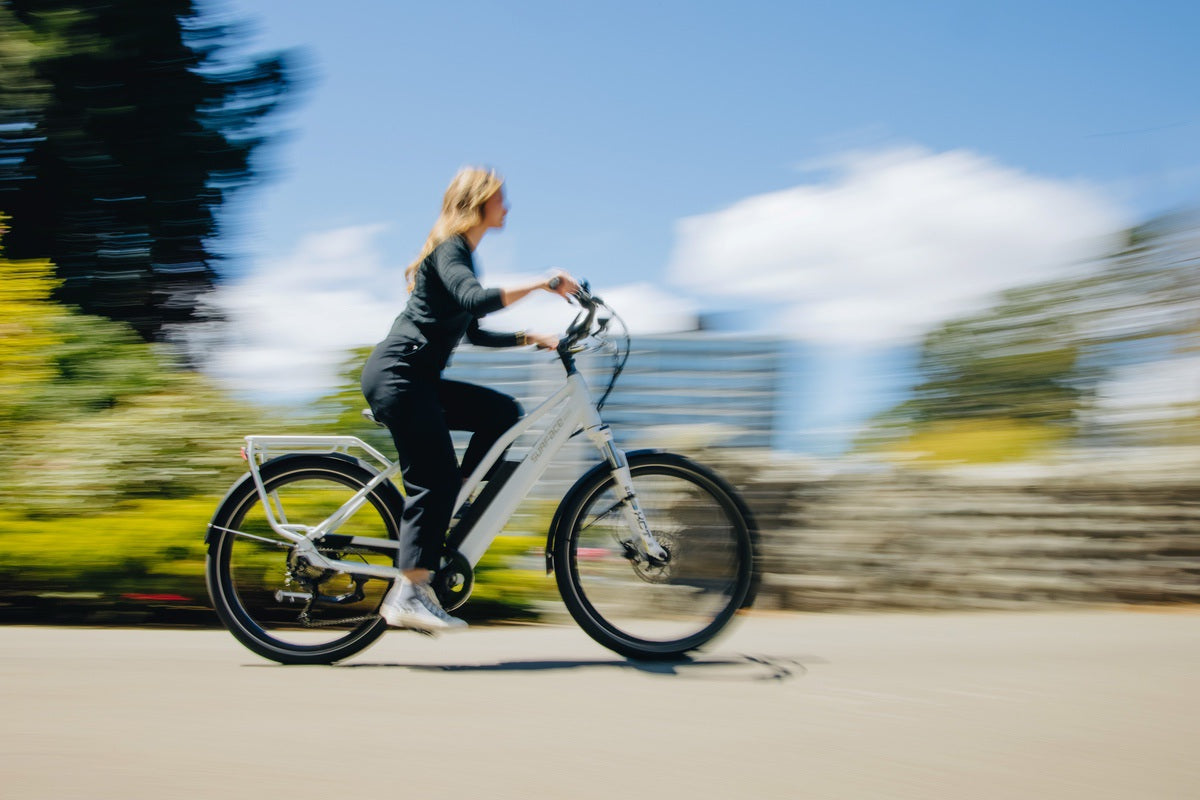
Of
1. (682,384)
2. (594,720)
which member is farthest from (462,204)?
(682,384)

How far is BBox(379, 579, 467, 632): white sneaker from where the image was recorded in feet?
11.2

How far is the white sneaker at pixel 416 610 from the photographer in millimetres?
3404

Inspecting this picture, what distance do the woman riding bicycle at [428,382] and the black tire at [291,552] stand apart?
19 cm

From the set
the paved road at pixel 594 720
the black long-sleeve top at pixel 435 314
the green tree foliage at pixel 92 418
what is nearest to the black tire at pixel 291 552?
the paved road at pixel 594 720

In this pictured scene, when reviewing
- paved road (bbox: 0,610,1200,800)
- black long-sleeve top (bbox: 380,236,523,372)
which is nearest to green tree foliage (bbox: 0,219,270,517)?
paved road (bbox: 0,610,1200,800)

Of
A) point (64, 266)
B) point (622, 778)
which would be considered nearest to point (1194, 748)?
point (622, 778)

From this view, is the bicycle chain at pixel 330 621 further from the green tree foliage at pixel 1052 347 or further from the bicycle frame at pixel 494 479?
the green tree foliage at pixel 1052 347

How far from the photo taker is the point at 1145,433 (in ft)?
18.6

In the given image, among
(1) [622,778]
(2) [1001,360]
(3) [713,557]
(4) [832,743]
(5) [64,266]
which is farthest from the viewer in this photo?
(5) [64,266]

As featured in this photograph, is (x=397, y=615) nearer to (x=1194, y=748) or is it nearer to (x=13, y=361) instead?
(x=1194, y=748)

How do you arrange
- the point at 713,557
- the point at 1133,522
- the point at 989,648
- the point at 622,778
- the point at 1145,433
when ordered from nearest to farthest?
the point at 622,778 < the point at 713,557 < the point at 989,648 < the point at 1133,522 < the point at 1145,433

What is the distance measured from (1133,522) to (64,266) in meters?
12.6

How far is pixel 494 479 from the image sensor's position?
12.0ft

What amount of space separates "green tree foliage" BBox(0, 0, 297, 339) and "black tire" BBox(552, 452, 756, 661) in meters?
10.5
